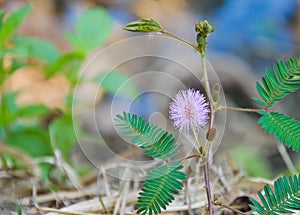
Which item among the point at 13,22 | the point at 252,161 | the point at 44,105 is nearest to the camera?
the point at 13,22

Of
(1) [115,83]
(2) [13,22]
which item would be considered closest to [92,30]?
(1) [115,83]

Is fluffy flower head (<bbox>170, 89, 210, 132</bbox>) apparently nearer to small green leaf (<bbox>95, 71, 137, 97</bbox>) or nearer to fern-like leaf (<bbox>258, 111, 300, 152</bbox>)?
fern-like leaf (<bbox>258, 111, 300, 152</bbox>)

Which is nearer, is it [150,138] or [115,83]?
[150,138]

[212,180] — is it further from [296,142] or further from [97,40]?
[97,40]

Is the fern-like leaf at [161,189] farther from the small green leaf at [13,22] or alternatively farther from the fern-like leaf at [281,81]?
the small green leaf at [13,22]

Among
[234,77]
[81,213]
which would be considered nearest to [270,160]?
[234,77]

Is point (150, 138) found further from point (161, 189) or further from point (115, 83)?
point (115, 83)

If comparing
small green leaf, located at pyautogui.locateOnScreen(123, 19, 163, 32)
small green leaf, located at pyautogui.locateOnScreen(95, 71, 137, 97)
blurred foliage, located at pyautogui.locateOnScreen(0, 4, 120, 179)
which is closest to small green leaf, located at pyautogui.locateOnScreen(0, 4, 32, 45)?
blurred foliage, located at pyautogui.locateOnScreen(0, 4, 120, 179)
